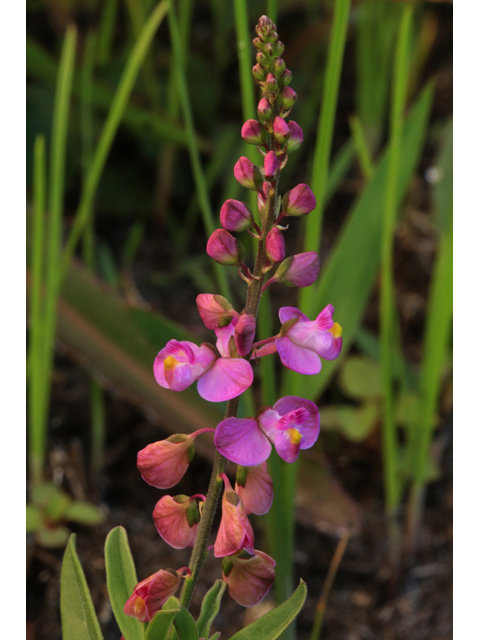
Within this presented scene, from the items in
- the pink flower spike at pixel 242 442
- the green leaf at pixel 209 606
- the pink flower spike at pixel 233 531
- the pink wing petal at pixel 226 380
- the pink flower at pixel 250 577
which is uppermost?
the pink wing petal at pixel 226 380

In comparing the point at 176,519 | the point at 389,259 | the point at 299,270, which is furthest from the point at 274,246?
the point at 389,259

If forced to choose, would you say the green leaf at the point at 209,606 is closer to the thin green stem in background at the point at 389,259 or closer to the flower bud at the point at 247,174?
the flower bud at the point at 247,174

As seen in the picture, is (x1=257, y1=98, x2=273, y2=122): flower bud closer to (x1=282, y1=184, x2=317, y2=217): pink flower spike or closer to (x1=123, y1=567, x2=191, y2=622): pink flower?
(x1=282, y1=184, x2=317, y2=217): pink flower spike

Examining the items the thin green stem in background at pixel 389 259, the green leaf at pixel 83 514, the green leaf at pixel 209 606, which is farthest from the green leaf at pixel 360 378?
the green leaf at pixel 209 606

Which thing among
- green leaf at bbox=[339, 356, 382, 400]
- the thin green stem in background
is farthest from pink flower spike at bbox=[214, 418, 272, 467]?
green leaf at bbox=[339, 356, 382, 400]

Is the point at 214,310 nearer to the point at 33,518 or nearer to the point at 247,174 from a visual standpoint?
the point at 247,174

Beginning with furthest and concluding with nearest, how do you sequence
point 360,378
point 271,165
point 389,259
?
point 360,378 < point 389,259 < point 271,165
